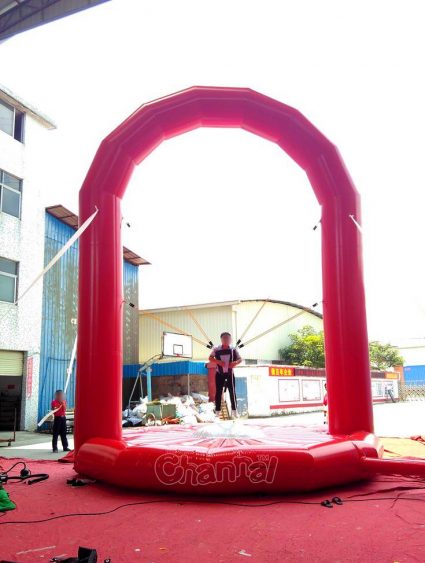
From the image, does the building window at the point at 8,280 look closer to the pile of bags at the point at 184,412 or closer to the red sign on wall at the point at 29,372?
the red sign on wall at the point at 29,372

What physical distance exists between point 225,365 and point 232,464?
2.77m

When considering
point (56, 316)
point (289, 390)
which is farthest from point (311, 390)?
point (56, 316)

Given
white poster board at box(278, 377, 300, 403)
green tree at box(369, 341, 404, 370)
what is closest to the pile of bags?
white poster board at box(278, 377, 300, 403)

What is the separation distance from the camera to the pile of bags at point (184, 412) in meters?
14.3

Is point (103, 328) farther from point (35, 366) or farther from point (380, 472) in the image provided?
point (35, 366)

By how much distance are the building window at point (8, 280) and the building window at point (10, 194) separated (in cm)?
159

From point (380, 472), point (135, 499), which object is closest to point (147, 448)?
point (135, 499)

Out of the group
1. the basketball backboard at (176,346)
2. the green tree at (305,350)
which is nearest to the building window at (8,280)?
the basketball backboard at (176,346)

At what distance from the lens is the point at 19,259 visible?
1505 cm

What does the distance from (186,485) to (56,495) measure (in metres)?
1.20

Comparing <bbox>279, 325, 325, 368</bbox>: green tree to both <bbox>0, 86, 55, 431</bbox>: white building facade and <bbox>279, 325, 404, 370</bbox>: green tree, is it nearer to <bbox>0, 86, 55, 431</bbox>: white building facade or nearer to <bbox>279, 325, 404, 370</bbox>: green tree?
<bbox>279, 325, 404, 370</bbox>: green tree

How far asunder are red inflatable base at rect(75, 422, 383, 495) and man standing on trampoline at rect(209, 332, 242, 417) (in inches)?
80.6

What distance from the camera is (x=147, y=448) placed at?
458 cm

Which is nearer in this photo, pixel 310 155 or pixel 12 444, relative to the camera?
pixel 310 155
